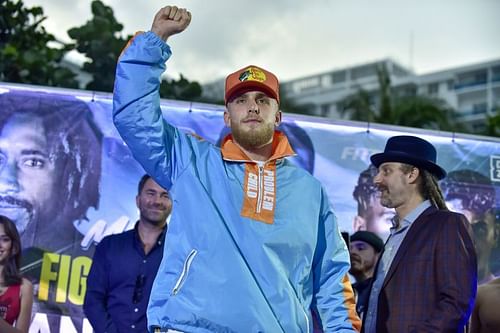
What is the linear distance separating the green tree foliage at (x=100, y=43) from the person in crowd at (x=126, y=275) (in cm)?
222

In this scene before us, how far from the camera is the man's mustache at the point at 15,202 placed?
4703 millimetres

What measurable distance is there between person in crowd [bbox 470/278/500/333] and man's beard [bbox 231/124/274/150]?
1934mm

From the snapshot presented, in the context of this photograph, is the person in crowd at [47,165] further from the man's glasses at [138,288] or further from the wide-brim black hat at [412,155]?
the wide-brim black hat at [412,155]

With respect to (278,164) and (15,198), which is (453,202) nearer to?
(278,164)

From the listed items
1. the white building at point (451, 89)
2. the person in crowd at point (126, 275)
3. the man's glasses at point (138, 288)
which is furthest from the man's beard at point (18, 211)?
the white building at point (451, 89)

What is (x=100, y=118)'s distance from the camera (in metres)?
4.89

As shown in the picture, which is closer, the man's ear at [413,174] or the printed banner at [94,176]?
the man's ear at [413,174]

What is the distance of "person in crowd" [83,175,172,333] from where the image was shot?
426 cm

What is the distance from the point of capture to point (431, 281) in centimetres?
318

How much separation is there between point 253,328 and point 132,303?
1.99 metres

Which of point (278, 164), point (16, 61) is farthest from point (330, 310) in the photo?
point (16, 61)

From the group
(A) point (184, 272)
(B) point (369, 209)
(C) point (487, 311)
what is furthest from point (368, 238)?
(A) point (184, 272)

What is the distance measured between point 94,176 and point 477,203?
108 inches

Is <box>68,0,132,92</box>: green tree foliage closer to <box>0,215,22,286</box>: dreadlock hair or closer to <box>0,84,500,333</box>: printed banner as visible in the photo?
<box>0,84,500,333</box>: printed banner
